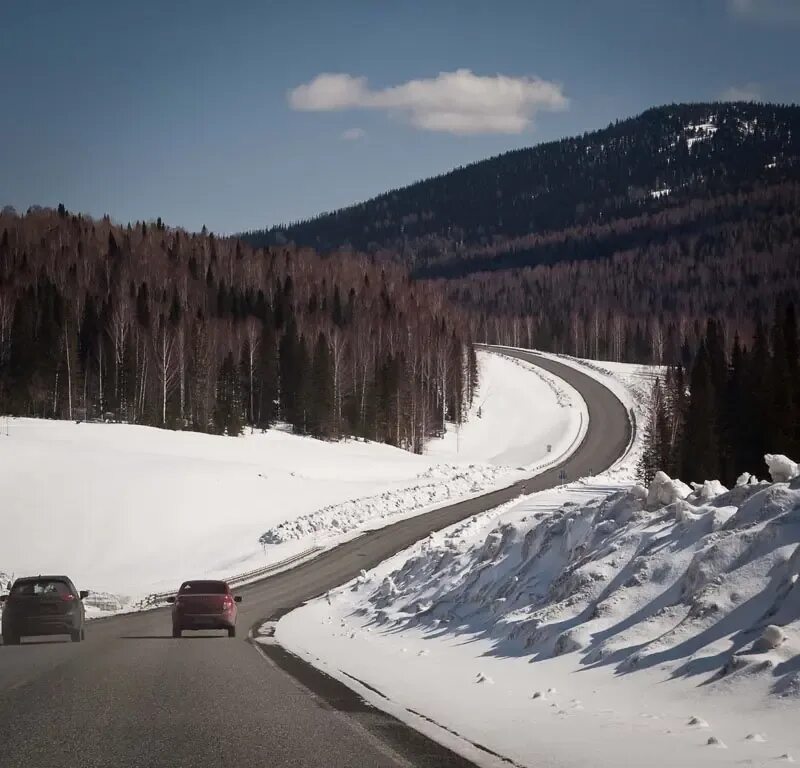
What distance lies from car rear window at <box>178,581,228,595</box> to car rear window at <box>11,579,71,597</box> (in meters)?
3.32

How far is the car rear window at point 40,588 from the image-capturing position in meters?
23.7

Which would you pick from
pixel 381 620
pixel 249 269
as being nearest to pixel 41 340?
pixel 249 269

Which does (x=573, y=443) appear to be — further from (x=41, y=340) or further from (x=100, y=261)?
(x=100, y=261)

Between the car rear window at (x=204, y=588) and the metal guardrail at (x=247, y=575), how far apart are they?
475 inches

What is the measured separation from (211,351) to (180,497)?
48553 millimetres

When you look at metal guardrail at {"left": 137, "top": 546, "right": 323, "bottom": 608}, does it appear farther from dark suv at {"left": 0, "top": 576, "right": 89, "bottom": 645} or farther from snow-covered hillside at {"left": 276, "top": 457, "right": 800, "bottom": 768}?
snow-covered hillside at {"left": 276, "top": 457, "right": 800, "bottom": 768}

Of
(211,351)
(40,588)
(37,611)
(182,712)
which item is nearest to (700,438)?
(211,351)

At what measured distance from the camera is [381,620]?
25344mm

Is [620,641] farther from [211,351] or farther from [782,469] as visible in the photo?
[211,351]

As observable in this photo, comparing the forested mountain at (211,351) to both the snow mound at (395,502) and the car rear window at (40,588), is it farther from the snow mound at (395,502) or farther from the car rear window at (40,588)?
the car rear window at (40,588)

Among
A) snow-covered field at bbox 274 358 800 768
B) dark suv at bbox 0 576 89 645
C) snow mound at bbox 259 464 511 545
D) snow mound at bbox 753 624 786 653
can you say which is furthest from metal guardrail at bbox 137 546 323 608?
snow mound at bbox 753 624 786 653

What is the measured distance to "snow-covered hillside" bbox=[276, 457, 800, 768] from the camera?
980 cm

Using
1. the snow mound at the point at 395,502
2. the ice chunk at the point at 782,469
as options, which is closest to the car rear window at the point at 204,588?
the ice chunk at the point at 782,469

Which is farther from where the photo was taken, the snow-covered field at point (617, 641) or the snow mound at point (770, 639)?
the snow mound at point (770, 639)
